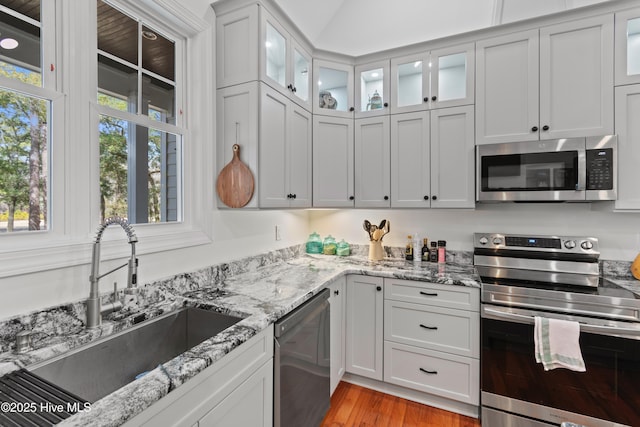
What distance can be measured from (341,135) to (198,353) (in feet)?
6.83

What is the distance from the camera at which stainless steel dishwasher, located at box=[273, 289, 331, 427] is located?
4.58 ft

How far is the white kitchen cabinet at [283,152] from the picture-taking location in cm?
183

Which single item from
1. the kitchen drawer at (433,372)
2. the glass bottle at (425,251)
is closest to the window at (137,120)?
the kitchen drawer at (433,372)

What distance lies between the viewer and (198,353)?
995mm

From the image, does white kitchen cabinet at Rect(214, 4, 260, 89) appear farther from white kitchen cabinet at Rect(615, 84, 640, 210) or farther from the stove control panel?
white kitchen cabinet at Rect(615, 84, 640, 210)

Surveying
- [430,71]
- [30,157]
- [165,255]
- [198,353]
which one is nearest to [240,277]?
[165,255]

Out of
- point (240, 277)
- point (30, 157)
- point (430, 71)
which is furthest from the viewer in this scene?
point (430, 71)

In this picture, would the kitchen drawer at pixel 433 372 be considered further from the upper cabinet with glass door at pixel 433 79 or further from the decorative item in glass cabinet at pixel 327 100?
the decorative item in glass cabinet at pixel 327 100

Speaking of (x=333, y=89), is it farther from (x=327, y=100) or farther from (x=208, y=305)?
(x=208, y=305)

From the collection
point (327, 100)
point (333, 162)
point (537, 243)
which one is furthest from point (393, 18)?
point (537, 243)

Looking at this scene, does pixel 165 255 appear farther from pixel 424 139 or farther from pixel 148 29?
pixel 424 139

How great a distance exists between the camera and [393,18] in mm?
2699

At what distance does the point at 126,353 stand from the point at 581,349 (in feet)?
7.64

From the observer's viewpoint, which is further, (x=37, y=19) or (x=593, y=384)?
(x=593, y=384)
